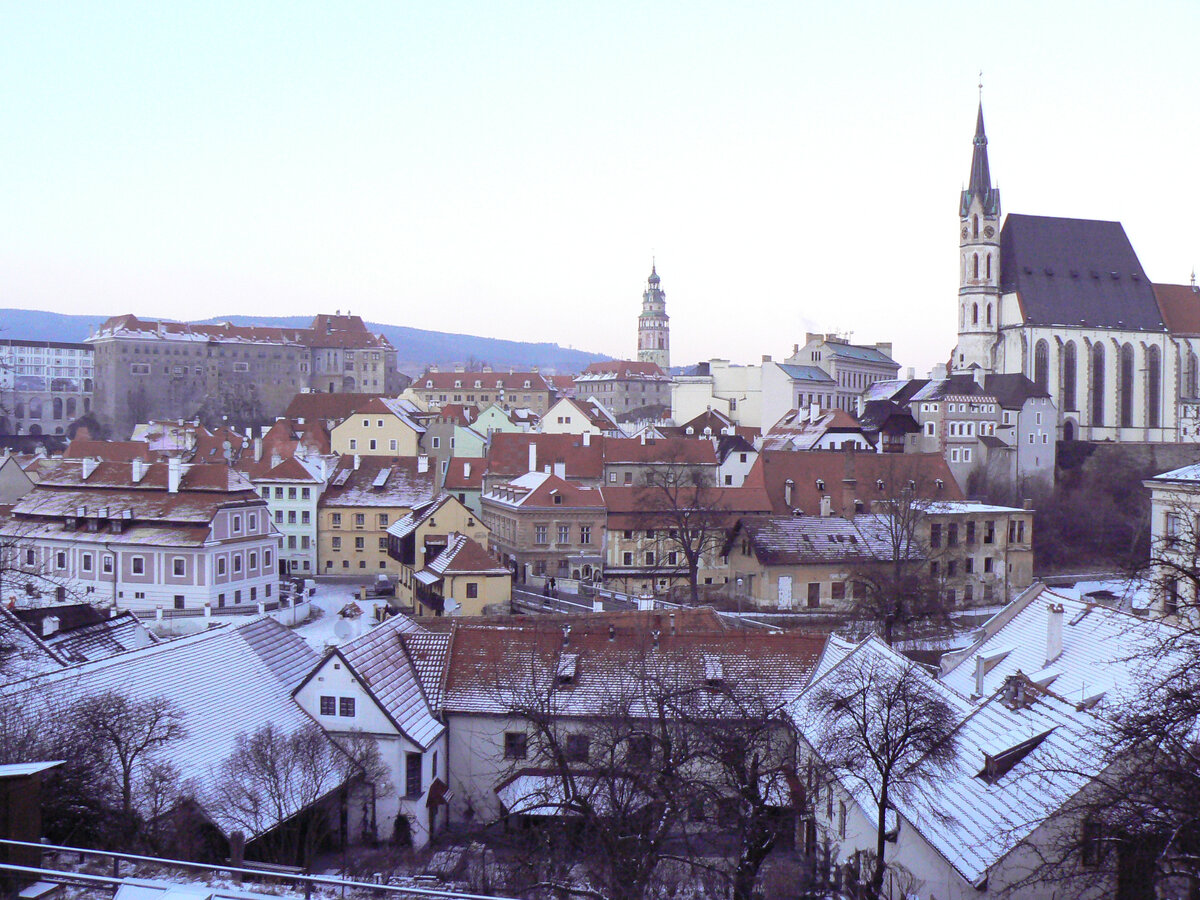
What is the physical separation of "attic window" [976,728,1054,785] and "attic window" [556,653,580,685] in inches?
371

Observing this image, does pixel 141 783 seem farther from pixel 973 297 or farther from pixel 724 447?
pixel 973 297

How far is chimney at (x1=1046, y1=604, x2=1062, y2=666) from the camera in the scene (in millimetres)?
22172

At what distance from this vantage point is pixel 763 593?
46281 millimetres

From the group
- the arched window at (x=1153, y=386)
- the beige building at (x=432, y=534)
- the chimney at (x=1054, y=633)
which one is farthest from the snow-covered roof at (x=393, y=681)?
the arched window at (x=1153, y=386)

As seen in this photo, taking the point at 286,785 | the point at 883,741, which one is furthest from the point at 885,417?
the point at 286,785

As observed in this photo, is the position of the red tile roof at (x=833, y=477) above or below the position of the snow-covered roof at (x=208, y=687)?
above

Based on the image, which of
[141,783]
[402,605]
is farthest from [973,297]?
[141,783]

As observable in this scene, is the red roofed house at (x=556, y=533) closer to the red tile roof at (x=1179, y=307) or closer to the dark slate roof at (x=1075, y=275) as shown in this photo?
the dark slate roof at (x=1075, y=275)

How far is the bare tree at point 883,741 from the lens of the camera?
16.2 metres

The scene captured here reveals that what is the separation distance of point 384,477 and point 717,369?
62525mm

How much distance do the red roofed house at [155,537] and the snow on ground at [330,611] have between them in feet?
8.16

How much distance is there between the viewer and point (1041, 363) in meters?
89.3

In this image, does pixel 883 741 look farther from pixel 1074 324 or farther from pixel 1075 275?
pixel 1075 275

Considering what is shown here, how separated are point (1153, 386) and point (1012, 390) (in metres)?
21.5
